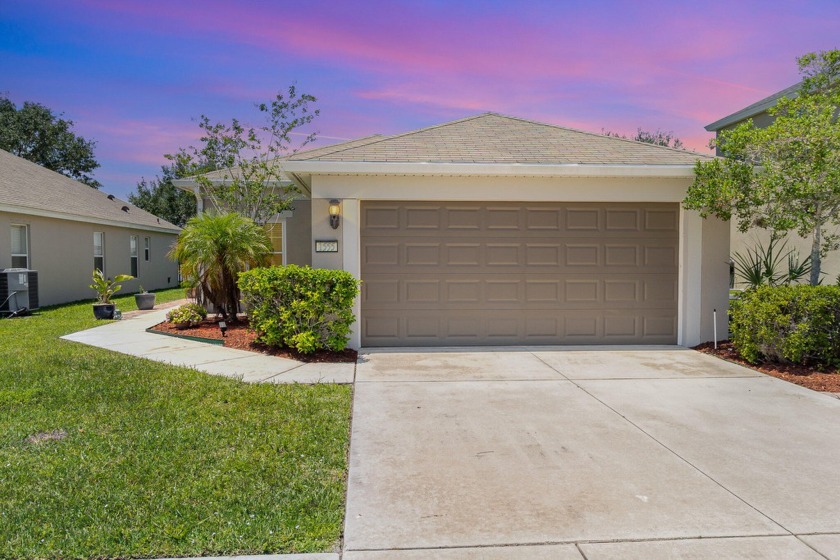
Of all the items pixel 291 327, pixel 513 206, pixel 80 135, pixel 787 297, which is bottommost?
pixel 291 327

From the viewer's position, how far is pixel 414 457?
3887 millimetres

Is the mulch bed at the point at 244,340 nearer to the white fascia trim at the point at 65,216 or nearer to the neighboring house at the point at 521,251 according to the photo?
the neighboring house at the point at 521,251

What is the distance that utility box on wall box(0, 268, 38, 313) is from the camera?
1164 centimetres

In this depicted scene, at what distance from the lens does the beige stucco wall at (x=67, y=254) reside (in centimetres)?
1382

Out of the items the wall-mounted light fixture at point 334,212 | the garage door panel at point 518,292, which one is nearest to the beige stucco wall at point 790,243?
the garage door panel at point 518,292

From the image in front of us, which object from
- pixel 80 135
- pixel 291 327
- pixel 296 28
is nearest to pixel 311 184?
pixel 291 327

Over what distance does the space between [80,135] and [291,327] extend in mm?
34292

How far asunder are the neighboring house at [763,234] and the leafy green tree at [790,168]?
3.92 meters

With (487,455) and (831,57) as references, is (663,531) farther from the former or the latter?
(831,57)

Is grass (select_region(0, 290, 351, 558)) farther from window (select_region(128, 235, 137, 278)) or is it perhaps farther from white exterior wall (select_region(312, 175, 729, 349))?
A: window (select_region(128, 235, 137, 278))

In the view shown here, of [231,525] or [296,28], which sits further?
[296,28]

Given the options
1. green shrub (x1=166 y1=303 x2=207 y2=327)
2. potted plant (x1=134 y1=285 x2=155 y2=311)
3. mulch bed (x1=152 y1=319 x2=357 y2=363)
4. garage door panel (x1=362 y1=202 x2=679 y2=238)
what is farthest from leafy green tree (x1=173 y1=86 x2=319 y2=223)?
potted plant (x1=134 y1=285 x2=155 y2=311)

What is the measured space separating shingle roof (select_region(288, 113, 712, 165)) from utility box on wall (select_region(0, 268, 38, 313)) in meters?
7.75

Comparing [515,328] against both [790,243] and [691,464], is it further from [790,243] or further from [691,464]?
[790,243]
